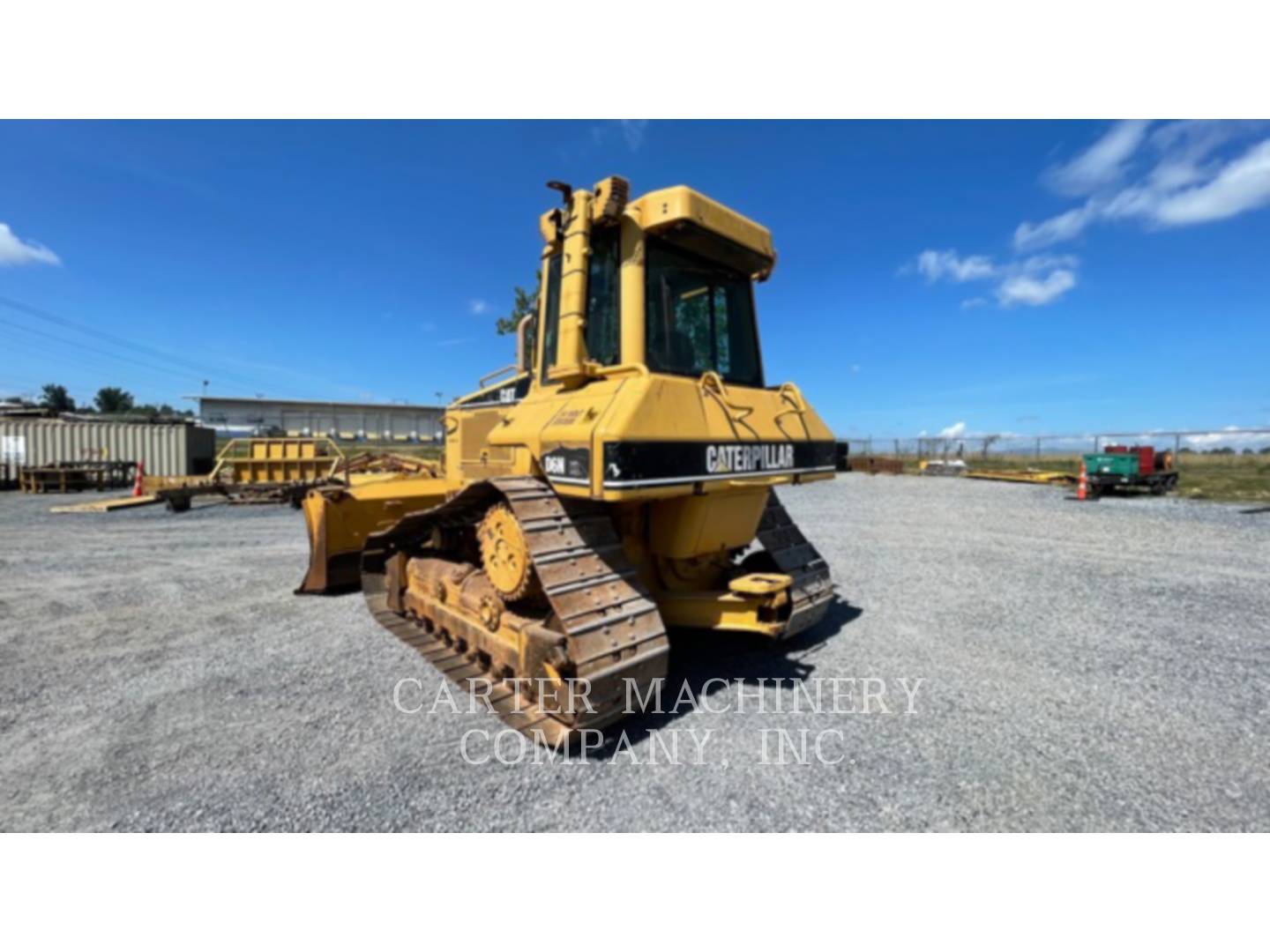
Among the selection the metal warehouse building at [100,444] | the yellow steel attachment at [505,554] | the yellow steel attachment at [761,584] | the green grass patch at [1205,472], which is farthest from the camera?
the metal warehouse building at [100,444]

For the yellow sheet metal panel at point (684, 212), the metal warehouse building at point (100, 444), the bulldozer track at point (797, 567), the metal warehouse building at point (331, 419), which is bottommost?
the bulldozer track at point (797, 567)

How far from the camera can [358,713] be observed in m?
3.54

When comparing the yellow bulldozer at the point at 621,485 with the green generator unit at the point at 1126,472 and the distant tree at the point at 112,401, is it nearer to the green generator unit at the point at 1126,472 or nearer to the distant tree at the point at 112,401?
the green generator unit at the point at 1126,472

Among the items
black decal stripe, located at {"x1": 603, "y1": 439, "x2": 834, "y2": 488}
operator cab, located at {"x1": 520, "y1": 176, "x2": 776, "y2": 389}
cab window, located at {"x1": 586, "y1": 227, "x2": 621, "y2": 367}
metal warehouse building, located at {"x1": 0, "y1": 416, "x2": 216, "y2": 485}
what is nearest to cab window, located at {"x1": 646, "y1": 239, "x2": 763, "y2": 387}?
operator cab, located at {"x1": 520, "y1": 176, "x2": 776, "y2": 389}

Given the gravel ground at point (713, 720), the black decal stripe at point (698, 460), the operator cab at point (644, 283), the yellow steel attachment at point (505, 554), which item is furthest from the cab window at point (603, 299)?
the gravel ground at point (713, 720)

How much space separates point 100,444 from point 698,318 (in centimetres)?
2576

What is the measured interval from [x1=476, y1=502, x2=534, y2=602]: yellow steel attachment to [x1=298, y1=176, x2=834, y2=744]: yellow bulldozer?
0.01 metres

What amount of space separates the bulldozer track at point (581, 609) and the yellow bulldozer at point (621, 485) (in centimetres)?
1

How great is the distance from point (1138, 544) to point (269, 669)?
1130cm

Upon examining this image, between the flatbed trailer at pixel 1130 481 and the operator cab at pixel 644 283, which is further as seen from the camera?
the flatbed trailer at pixel 1130 481

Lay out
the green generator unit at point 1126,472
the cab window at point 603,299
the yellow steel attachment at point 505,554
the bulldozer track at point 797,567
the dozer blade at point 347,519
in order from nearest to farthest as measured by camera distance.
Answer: the yellow steel attachment at point 505,554 → the cab window at point 603,299 → the bulldozer track at point 797,567 → the dozer blade at point 347,519 → the green generator unit at point 1126,472

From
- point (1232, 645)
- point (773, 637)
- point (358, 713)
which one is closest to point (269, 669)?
point (358, 713)

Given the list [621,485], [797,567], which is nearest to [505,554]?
[621,485]

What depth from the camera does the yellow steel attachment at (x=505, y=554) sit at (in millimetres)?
3518
